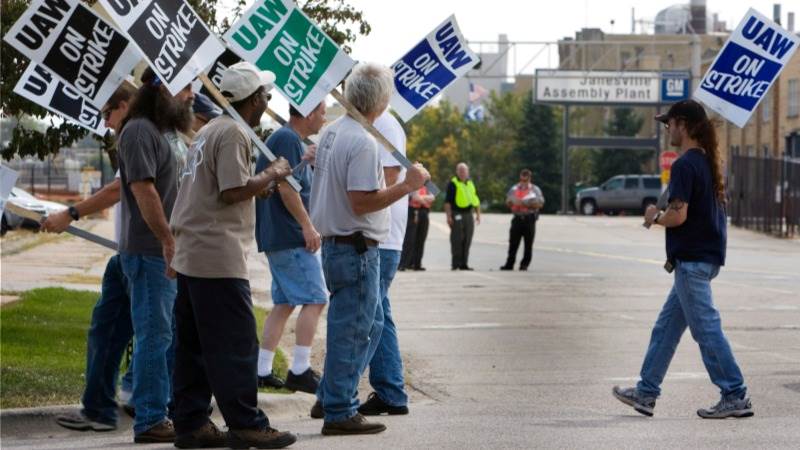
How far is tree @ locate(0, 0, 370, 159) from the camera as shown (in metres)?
12.9

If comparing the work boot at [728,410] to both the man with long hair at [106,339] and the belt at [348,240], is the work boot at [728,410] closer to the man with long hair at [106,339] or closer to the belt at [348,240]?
the belt at [348,240]

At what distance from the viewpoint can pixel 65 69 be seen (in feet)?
30.0

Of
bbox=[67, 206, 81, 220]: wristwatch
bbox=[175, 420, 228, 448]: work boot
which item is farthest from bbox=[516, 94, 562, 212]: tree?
bbox=[175, 420, 228, 448]: work boot

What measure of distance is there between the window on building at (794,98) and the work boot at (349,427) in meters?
60.0

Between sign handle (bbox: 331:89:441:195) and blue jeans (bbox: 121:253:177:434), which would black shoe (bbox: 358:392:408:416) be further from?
sign handle (bbox: 331:89:441:195)

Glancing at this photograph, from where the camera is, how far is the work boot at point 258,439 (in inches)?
314

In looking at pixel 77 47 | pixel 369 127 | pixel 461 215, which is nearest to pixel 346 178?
pixel 369 127

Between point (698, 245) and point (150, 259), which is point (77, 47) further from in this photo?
point (698, 245)

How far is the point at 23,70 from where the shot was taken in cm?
1324

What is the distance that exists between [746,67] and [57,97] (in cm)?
480

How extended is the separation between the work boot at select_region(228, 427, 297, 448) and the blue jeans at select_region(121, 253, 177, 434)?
0.69m

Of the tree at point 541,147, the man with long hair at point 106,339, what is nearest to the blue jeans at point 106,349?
the man with long hair at point 106,339

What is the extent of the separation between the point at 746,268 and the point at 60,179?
71289 mm

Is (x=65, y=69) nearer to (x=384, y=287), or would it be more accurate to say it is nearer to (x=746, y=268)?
(x=384, y=287)
